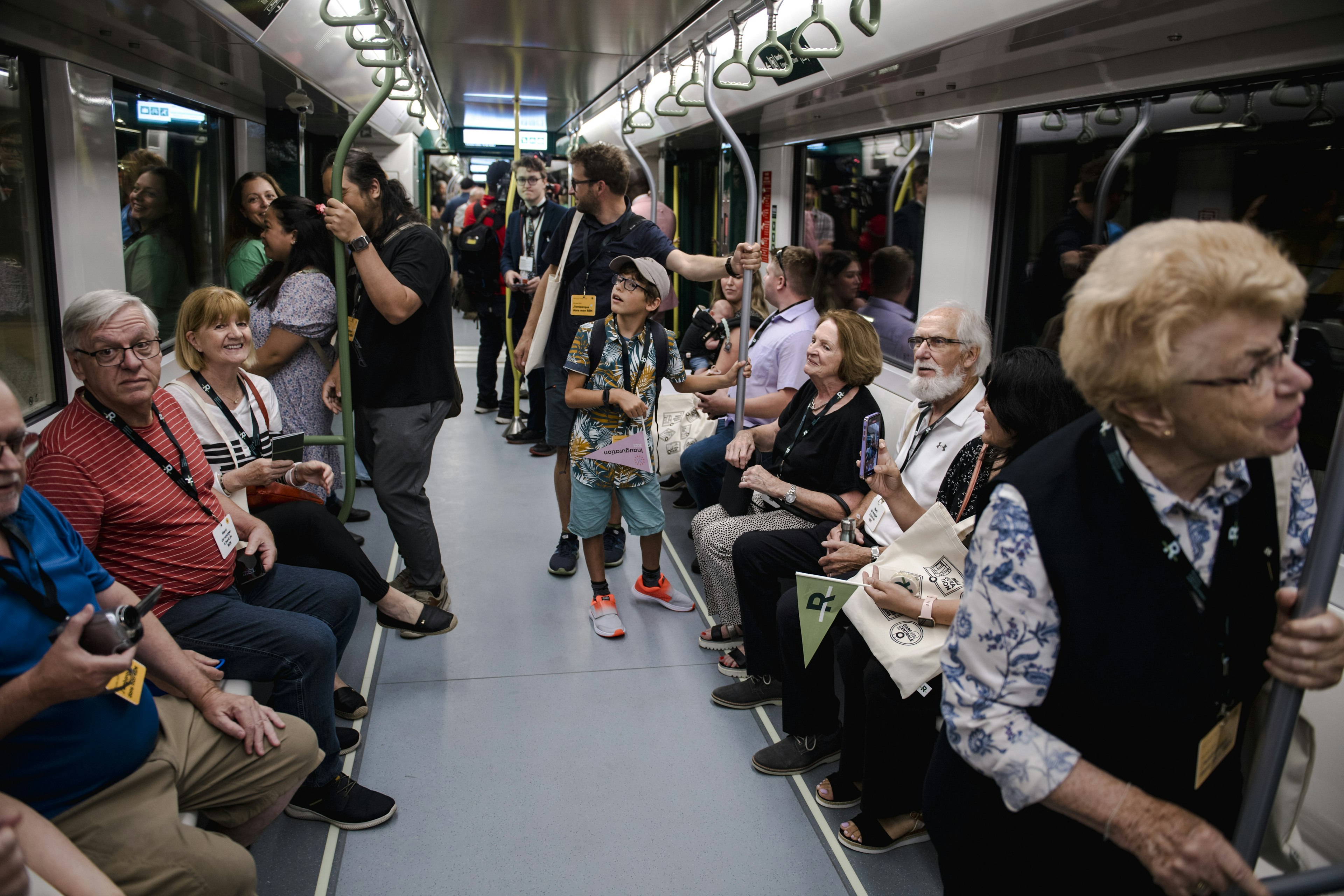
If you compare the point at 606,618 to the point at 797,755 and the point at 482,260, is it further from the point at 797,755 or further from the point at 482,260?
the point at 482,260

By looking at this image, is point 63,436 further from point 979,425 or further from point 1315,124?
point 1315,124

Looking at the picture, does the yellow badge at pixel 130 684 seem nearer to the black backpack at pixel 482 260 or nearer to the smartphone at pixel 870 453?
the smartphone at pixel 870 453

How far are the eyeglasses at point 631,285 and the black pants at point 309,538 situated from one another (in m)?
1.45

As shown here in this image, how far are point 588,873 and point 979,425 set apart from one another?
1685mm

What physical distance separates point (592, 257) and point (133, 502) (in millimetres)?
2617

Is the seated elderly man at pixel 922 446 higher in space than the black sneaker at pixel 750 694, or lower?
higher

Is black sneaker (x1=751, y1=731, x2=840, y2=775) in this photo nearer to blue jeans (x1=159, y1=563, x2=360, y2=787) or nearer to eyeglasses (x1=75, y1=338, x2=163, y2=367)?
blue jeans (x1=159, y1=563, x2=360, y2=787)

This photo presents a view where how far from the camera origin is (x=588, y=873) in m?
2.41

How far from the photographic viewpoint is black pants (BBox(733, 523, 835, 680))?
313 cm

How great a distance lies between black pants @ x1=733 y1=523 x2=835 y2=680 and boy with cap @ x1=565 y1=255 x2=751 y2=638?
2.41 feet

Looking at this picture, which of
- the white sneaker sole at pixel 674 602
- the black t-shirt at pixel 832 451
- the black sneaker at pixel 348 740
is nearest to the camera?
the black sneaker at pixel 348 740

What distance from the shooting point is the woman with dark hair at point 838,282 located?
15.3ft

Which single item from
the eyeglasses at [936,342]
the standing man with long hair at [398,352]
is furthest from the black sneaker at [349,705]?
the eyeglasses at [936,342]

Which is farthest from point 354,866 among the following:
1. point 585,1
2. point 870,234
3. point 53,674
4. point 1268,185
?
point 870,234
